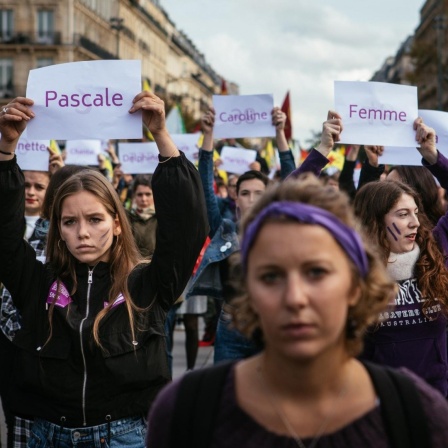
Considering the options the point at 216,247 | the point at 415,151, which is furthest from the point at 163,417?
the point at 415,151

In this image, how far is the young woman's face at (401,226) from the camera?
4.68m

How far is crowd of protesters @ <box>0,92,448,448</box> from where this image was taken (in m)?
2.24

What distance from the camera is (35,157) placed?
24.7 feet

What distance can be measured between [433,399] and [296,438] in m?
0.31

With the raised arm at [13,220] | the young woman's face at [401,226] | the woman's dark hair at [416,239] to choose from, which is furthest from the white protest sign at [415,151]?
the raised arm at [13,220]

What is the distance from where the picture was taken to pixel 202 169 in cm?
684

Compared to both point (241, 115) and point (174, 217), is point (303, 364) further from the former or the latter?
point (241, 115)

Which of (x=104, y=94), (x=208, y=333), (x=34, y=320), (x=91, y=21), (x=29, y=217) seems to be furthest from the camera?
(x=91, y=21)

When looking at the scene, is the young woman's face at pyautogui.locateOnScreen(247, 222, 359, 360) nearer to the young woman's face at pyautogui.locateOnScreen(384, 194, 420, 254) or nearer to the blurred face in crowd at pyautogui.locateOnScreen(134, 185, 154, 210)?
the young woman's face at pyautogui.locateOnScreen(384, 194, 420, 254)

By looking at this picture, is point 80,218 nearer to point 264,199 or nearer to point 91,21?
point 264,199

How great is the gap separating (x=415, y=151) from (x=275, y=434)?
4.65m

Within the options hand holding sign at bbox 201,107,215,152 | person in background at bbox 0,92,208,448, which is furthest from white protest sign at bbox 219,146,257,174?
person in background at bbox 0,92,208,448

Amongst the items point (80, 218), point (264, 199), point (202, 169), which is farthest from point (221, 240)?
point (264, 199)

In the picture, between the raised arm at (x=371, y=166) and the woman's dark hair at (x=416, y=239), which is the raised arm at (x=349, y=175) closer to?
the raised arm at (x=371, y=166)
